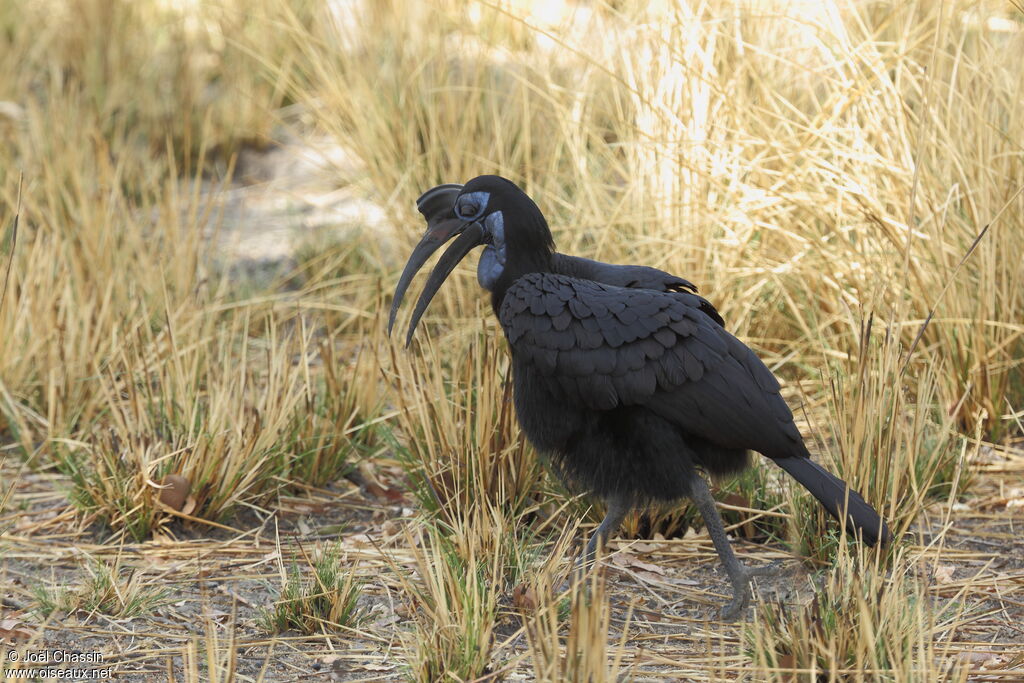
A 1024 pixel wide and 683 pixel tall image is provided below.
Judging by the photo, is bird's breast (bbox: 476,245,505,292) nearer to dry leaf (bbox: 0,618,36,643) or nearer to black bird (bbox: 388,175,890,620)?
black bird (bbox: 388,175,890,620)

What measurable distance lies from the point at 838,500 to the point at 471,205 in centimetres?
115

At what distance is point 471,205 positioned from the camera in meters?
3.06

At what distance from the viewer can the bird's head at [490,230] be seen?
3.02 m

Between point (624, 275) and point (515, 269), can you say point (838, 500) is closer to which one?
point (624, 275)

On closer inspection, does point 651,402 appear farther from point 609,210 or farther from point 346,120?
point 346,120

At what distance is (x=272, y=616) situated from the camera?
283 centimetres

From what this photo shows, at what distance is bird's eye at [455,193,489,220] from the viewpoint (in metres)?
3.05

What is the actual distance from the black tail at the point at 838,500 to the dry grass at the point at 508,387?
0.12 m

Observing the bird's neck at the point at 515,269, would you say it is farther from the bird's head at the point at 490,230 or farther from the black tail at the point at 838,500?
the black tail at the point at 838,500

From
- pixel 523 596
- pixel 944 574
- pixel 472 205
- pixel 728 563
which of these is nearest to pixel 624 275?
pixel 472 205

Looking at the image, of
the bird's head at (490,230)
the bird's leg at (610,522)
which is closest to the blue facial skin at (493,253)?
the bird's head at (490,230)

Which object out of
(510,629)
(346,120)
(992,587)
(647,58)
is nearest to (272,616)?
(510,629)

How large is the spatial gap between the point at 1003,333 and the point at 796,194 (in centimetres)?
78

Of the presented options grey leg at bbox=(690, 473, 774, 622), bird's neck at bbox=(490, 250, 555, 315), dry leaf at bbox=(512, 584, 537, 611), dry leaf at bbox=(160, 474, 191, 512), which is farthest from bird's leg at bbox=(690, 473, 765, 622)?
dry leaf at bbox=(160, 474, 191, 512)
